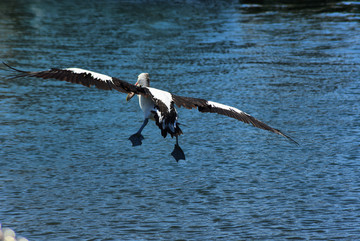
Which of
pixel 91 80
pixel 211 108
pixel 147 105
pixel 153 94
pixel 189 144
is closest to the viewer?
pixel 91 80

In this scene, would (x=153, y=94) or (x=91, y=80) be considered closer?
(x=91, y=80)

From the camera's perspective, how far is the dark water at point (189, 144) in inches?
288

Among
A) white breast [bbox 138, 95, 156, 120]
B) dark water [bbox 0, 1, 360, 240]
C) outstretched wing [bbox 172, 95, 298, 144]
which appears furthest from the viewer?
white breast [bbox 138, 95, 156, 120]

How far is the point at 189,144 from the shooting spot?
408 inches

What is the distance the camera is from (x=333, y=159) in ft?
31.4

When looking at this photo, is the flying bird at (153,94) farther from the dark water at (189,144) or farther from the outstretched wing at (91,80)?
the dark water at (189,144)

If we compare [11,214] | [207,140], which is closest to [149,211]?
[11,214]

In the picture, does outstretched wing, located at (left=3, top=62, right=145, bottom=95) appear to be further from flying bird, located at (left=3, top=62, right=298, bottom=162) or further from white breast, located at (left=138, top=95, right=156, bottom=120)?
white breast, located at (left=138, top=95, right=156, bottom=120)

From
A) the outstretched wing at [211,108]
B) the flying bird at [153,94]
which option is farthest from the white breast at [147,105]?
the outstretched wing at [211,108]

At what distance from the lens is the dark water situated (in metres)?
7.30

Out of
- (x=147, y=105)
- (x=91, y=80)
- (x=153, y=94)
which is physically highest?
(x=91, y=80)

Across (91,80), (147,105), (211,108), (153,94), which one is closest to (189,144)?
(147,105)

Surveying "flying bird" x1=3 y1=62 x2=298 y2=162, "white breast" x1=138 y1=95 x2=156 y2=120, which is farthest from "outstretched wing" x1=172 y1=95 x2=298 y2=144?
"white breast" x1=138 y1=95 x2=156 y2=120

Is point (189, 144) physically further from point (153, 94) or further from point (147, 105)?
point (153, 94)
